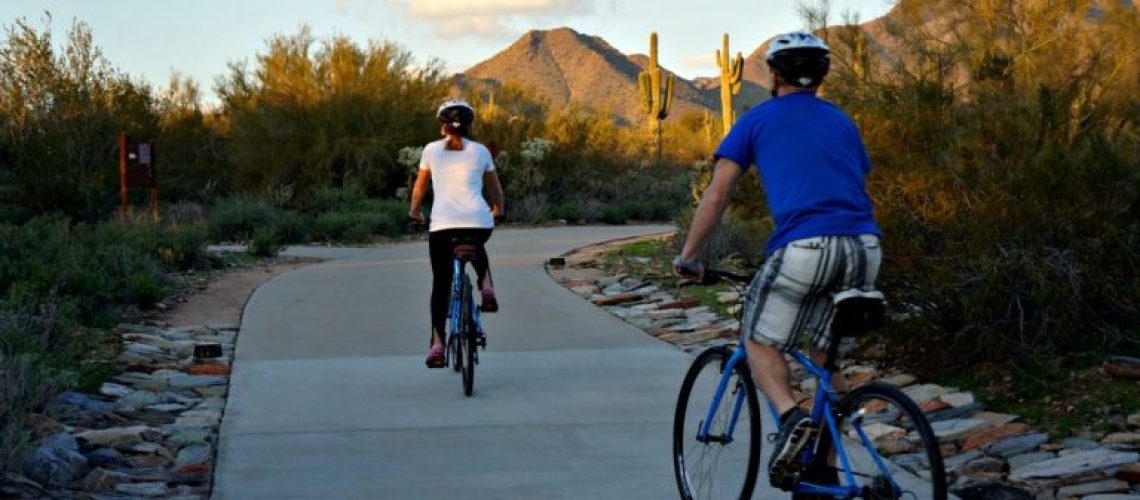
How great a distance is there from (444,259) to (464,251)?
9.3 inches

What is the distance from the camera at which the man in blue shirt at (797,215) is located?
541cm

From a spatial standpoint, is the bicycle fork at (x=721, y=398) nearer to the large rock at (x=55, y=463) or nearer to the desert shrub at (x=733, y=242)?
the large rock at (x=55, y=463)

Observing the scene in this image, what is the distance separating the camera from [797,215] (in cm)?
543

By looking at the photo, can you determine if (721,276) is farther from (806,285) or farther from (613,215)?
(613,215)

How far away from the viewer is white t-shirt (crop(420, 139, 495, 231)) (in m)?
10.2

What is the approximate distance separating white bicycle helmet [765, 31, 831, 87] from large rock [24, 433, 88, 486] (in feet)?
12.6

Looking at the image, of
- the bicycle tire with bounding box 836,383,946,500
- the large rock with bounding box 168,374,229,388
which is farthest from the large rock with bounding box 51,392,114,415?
the bicycle tire with bounding box 836,383,946,500

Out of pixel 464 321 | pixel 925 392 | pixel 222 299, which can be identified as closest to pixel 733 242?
pixel 222 299

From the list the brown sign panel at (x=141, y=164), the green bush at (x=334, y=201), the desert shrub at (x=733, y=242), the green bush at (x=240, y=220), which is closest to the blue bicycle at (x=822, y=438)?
the desert shrub at (x=733, y=242)

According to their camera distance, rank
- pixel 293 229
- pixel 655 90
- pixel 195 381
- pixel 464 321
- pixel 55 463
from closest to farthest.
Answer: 1. pixel 55 463
2. pixel 464 321
3. pixel 195 381
4. pixel 293 229
5. pixel 655 90

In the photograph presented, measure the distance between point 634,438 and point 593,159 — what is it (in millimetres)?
34470

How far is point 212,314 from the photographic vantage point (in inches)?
587

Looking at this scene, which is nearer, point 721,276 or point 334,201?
point 721,276

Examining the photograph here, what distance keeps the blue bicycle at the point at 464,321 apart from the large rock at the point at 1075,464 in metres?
3.61
